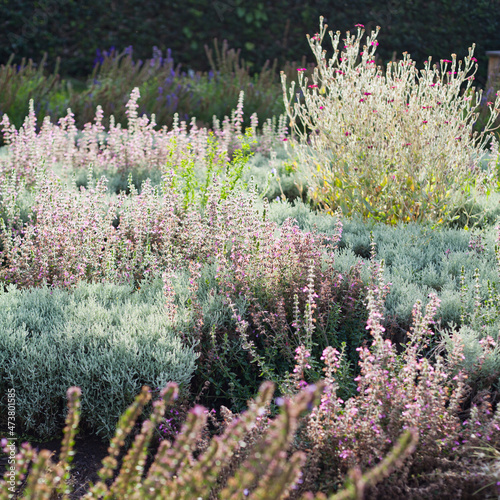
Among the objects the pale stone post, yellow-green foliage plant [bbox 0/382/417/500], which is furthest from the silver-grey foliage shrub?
the pale stone post

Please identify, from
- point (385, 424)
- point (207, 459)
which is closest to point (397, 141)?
point (385, 424)

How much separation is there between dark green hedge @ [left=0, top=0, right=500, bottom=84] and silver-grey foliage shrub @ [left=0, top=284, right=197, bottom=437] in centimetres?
994

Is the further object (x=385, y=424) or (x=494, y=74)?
(x=494, y=74)

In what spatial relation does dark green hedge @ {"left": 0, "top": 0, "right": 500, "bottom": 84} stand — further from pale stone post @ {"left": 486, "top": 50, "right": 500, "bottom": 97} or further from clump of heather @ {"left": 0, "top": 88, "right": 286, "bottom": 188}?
clump of heather @ {"left": 0, "top": 88, "right": 286, "bottom": 188}

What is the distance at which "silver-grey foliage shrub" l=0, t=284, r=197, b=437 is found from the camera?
2.50 metres

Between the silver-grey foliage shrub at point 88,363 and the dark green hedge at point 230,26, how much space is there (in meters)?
9.94

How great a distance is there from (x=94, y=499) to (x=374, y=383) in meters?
1.07

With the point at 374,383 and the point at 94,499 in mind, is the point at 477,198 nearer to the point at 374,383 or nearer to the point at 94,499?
the point at 374,383

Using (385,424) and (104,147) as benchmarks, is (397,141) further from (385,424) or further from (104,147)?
(104,147)

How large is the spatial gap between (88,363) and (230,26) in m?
10.6

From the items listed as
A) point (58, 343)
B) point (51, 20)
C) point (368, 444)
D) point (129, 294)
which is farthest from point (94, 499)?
point (51, 20)

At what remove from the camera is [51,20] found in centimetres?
1124

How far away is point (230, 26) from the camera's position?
1191cm

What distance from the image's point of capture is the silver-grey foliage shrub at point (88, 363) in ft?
8.19
